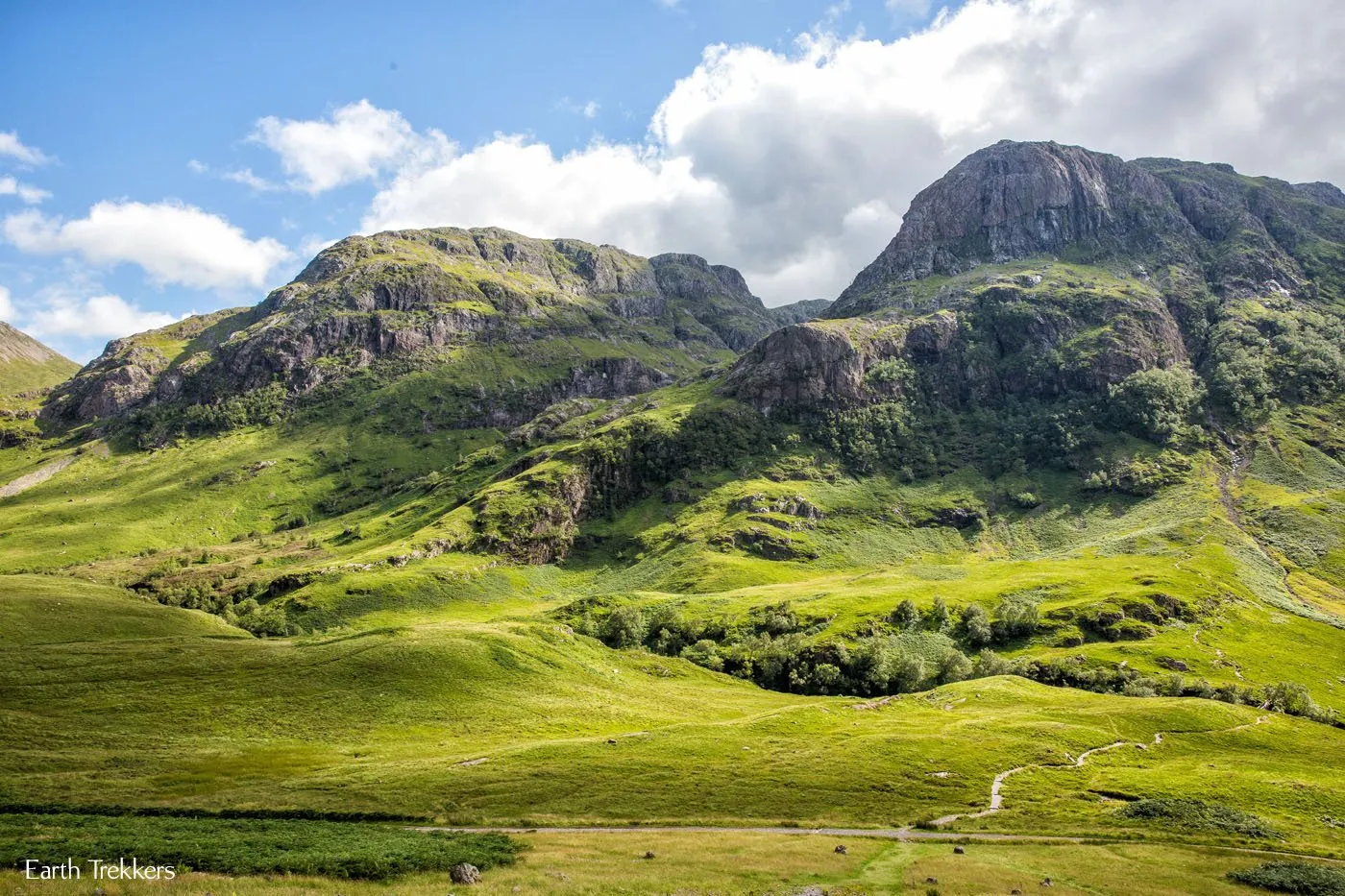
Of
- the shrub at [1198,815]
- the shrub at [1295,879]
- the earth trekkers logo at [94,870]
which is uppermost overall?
the earth trekkers logo at [94,870]

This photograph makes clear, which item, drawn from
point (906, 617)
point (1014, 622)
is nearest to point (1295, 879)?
point (1014, 622)

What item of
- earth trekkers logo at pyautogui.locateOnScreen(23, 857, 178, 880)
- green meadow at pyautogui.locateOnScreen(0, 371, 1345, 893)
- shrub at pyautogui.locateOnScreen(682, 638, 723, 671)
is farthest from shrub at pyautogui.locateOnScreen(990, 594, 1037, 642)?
earth trekkers logo at pyautogui.locateOnScreen(23, 857, 178, 880)

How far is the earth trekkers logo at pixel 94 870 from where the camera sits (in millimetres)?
34812

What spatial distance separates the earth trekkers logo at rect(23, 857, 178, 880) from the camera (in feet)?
114

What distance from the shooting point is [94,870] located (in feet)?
119

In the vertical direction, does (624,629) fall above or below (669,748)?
above

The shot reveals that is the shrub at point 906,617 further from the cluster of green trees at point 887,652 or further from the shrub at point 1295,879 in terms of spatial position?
the shrub at point 1295,879

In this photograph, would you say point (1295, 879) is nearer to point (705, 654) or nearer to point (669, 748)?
point (669, 748)

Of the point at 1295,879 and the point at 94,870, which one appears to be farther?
the point at 1295,879

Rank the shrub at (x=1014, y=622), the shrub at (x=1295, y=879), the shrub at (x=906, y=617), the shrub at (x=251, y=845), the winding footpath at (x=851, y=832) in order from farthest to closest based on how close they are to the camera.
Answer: the shrub at (x=906, y=617)
the shrub at (x=1014, y=622)
the winding footpath at (x=851, y=832)
the shrub at (x=1295, y=879)
the shrub at (x=251, y=845)

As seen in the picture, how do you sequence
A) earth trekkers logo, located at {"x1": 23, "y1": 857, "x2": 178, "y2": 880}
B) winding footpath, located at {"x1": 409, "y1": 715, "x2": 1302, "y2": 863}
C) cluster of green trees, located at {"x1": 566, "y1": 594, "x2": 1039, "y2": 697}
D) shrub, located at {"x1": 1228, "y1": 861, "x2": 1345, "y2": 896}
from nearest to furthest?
earth trekkers logo, located at {"x1": 23, "y1": 857, "x2": 178, "y2": 880}, shrub, located at {"x1": 1228, "y1": 861, "x2": 1345, "y2": 896}, winding footpath, located at {"x1": 409, "y1": 715, "x2": 1302, "y2": 863}, cluster of green trees, located at {"x1": 566, "y1": 594, "x2": 1039, "y2": 697}

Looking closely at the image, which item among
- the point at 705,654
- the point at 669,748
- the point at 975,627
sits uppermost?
the point at 975,627

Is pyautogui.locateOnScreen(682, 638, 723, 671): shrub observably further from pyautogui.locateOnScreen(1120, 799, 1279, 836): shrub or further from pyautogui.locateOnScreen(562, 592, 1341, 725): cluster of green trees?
pyautogui.locateOnScreen(1120, 799, 1279, 836): shrub

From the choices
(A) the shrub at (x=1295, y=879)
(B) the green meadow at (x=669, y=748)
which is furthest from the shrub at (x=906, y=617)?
(A) the shrub at (x=1295, y=879)
